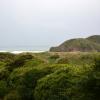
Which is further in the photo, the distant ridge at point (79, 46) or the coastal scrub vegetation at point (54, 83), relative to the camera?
the distant ridge at point (79, 46)

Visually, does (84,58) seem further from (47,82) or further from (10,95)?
(47,82)

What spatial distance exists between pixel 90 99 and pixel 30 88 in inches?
225

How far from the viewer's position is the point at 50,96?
1509 cm

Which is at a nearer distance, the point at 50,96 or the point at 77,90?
the point at 77,90

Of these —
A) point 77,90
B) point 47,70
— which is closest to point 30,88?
point 47,70

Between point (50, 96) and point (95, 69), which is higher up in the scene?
point (95, 69)

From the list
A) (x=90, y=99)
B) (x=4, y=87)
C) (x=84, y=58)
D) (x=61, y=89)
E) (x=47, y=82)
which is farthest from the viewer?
(x=84, y=58)

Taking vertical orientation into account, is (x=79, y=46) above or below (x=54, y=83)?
above

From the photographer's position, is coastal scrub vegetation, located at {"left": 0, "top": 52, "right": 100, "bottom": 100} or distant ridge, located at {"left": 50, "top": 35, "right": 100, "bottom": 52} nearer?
coastal scrub vegetation, located at {"left": 0, "top": 52, "right": 100, "bottom": 100}

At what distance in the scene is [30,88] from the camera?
1798 centimetres

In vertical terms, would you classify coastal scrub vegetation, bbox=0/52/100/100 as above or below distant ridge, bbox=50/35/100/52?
below

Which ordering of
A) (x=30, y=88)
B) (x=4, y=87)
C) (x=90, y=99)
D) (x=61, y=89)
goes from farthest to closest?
(x=4, y=87) < (x=30, y=88) < (x=61, y=89) < (x=90, y=99)

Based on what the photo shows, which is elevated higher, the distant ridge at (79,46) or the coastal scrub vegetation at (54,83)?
the distant ridge at (79,46)

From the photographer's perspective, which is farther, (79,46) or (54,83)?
(79,46)
